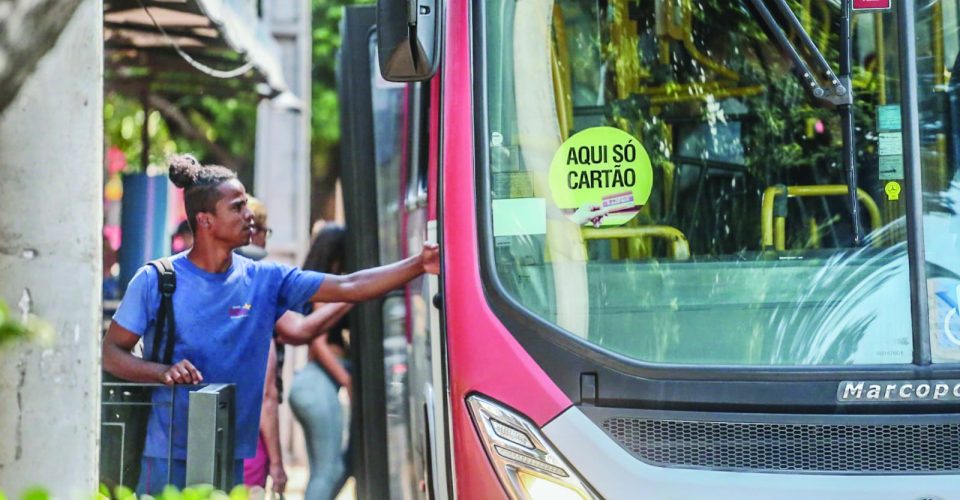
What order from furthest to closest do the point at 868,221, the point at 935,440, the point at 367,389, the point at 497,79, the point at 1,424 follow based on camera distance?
the point at 367,389 → the point at 497,79 → the point at 868,221 → the point at 935,440 → the point at 1,424

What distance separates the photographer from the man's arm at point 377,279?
4.79 metres

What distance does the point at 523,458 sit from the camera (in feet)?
13.6

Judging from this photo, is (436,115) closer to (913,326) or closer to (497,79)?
(497,79)

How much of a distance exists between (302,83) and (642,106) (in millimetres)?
9114

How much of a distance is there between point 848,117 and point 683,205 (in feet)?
2.48

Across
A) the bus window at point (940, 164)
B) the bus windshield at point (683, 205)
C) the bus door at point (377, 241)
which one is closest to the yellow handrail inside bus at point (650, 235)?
the bus windshield at point (683, 205)

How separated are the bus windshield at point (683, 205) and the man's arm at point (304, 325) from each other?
2.05m

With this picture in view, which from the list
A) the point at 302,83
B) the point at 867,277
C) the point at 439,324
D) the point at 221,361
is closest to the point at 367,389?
the point at 221,361

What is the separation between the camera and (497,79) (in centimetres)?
455

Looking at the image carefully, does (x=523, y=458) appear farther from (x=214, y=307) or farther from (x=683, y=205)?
(x=214, y=307)

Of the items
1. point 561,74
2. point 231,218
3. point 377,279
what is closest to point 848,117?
point 561,74

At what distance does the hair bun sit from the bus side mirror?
117 cm

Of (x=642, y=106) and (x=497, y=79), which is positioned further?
(x=642, y=106)

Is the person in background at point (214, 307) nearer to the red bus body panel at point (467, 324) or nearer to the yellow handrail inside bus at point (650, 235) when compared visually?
the red bus body panel at point (467, 324)
